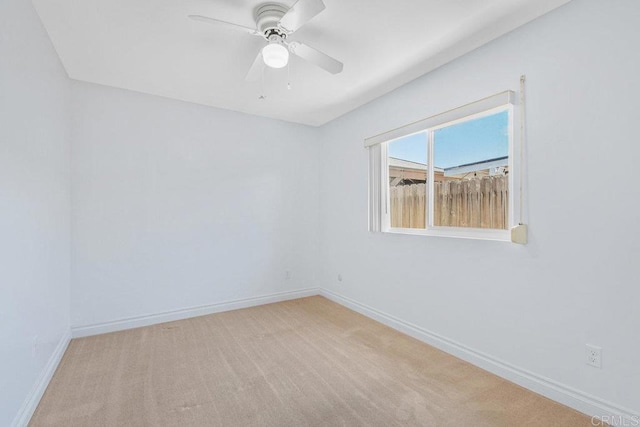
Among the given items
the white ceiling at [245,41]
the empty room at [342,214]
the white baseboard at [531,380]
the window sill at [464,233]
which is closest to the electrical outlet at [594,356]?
the empty room at [342,214]

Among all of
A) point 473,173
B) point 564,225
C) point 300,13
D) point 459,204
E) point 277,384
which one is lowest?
point 277,384

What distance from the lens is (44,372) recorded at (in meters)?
2.08

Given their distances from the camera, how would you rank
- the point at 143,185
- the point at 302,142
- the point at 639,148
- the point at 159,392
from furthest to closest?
the point at 302,142 → the point at 143,185 → the point at 159,392 → the point at 639,148

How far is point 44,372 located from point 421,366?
2780 millimetres

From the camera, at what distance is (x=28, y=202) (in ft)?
6.09

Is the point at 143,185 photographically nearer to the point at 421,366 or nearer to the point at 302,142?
the point at 302,142

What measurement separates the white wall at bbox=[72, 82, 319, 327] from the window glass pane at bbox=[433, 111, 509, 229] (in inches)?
81.4

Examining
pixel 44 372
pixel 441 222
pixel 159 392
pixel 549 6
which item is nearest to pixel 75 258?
pixel 44 372

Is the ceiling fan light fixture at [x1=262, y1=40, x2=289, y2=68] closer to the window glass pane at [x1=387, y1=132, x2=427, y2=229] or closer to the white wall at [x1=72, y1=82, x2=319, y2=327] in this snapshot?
the window glass pane at [x1=387, y1=132, x2=427, y2=229]

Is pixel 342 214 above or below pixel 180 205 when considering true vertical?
below

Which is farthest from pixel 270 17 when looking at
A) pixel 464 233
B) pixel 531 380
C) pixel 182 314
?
pixel 182 314

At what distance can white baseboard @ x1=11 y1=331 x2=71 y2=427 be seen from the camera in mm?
1681

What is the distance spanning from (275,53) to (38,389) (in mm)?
2722

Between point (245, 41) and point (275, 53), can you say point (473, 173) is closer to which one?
point (275, 53)
